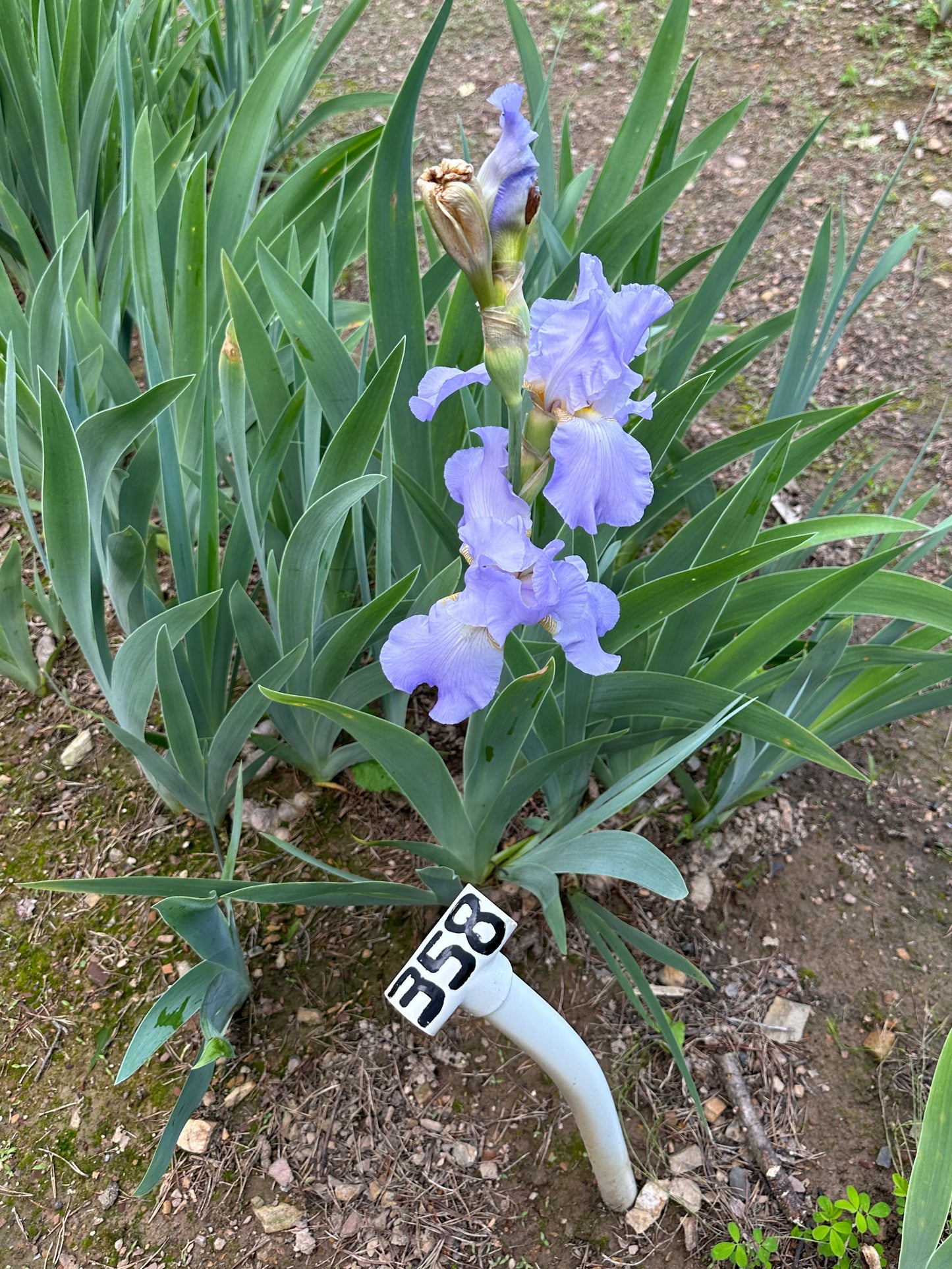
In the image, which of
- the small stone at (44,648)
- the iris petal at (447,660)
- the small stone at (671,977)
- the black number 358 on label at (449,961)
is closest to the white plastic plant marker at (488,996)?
the black number 358 on label at (449,961)

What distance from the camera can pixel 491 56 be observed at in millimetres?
3119

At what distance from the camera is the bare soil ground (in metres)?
1.08

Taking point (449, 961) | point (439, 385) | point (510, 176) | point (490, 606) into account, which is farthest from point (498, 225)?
point (449, 961)

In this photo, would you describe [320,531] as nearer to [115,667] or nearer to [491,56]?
[115,667]

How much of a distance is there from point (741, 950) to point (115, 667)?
99 cm

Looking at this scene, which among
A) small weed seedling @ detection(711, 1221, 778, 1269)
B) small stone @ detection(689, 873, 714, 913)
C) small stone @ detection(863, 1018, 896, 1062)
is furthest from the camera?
small stone @ detection(689, 873, 714, 913)

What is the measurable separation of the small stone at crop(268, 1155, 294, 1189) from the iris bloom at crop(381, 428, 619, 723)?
28.6 inches

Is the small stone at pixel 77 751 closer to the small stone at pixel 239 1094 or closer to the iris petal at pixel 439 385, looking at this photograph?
the small stone at pixel 239 1094

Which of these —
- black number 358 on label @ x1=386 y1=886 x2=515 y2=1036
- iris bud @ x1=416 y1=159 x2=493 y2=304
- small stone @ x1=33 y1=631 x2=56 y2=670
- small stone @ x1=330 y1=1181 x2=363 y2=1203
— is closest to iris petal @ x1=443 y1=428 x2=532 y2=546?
iris bud @ x1=416 y1=159 x2=493 y2=304

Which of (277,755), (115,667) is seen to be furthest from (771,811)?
(115,667)

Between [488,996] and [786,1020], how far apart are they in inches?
27.7

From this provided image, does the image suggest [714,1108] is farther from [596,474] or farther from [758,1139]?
[596,474]

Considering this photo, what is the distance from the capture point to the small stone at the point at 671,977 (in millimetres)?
1278

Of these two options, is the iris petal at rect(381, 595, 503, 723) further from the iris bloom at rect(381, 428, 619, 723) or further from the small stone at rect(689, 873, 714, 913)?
the small stone at rect(689, 873, 714, 913)
